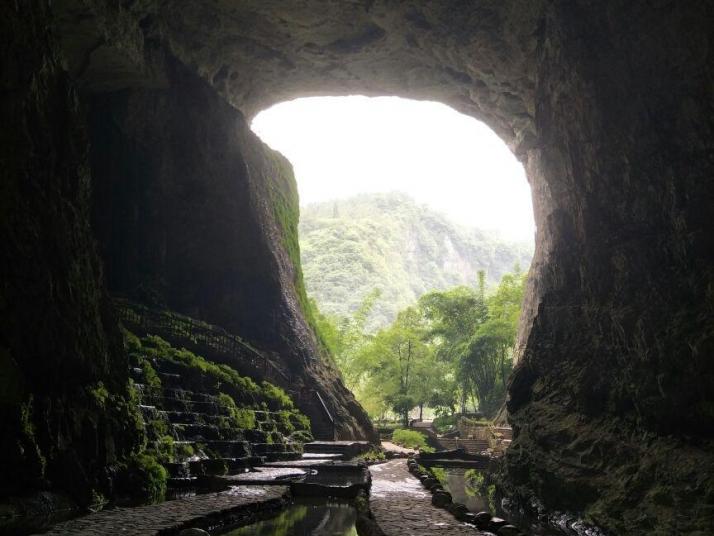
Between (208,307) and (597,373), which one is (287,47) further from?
(597,373)

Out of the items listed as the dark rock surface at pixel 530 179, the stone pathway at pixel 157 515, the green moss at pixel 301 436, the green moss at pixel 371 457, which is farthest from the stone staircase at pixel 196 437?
the green moss at pixel 371 457

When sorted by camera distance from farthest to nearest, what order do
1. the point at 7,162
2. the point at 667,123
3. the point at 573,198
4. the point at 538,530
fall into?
the point at 573,198, the point at 667,123, the point at 538,530, the point at 7,162

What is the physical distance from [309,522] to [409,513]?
1493 mm

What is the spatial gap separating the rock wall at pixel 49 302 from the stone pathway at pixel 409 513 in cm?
395

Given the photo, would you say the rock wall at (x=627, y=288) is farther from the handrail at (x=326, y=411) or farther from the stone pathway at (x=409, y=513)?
the handrail at (x=326, y=411)

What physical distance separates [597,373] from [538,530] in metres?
4.30

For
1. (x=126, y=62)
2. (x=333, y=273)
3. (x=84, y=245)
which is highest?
(x=333, y=273)

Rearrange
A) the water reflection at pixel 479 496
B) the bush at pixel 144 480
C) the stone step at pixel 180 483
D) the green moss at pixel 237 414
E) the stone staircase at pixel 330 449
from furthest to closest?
the stone staircase at pixel 330 449 → the green moss at pixel 237 414 → the water reflection at pixel 479 496 → the stone step at pixel 180 483 → the bush at pixel 144 480

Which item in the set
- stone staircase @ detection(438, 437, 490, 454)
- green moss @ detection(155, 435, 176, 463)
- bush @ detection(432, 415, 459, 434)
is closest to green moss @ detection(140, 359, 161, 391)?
green moss @ detection(155, 435, 176, 463)

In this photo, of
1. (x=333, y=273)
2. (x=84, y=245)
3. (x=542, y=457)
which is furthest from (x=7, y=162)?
(x=333, y=273)

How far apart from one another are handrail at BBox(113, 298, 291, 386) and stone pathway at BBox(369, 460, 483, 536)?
810 cm

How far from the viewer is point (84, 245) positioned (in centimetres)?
942

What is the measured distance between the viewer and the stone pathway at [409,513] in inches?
269

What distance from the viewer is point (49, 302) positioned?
25.7ft
